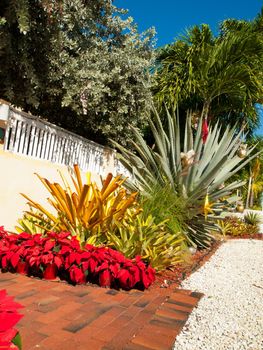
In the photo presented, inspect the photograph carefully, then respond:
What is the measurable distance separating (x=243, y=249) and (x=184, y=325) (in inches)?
189

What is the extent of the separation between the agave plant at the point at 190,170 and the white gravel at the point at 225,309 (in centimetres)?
83

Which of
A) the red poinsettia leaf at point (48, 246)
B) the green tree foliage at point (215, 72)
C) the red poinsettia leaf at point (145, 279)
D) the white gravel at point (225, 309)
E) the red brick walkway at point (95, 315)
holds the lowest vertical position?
the red brick walkway at point (95, 315)

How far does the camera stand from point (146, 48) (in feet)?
27.1

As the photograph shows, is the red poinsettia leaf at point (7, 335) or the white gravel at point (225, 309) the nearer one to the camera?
the red poinsettia leaf at point (7, 335)

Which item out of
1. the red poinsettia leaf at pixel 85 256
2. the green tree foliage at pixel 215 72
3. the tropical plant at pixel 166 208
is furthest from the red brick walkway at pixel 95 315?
the green tree foliage at pixel 215 72

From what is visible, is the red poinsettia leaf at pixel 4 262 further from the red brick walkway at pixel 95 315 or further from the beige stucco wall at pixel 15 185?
the beige stucco wall at pixel 15 185

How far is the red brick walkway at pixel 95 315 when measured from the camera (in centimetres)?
218

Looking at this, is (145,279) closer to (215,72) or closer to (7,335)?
(7,335)

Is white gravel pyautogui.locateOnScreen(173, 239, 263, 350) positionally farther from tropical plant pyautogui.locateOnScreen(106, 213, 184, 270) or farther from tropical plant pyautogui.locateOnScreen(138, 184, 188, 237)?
tropical plant pyautogui.locateOnScreen(138, 184, 188, 237)

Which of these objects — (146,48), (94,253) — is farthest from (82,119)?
(94,253)

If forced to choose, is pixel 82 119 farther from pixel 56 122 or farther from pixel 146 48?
pixel 146 48

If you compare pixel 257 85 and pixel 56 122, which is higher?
pixel 257 85

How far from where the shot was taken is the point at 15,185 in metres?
4.88

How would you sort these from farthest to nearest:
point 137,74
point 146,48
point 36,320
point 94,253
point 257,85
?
point 257,85 < point 146,48 < point 137,74 < point 94,253 < point 36,320
